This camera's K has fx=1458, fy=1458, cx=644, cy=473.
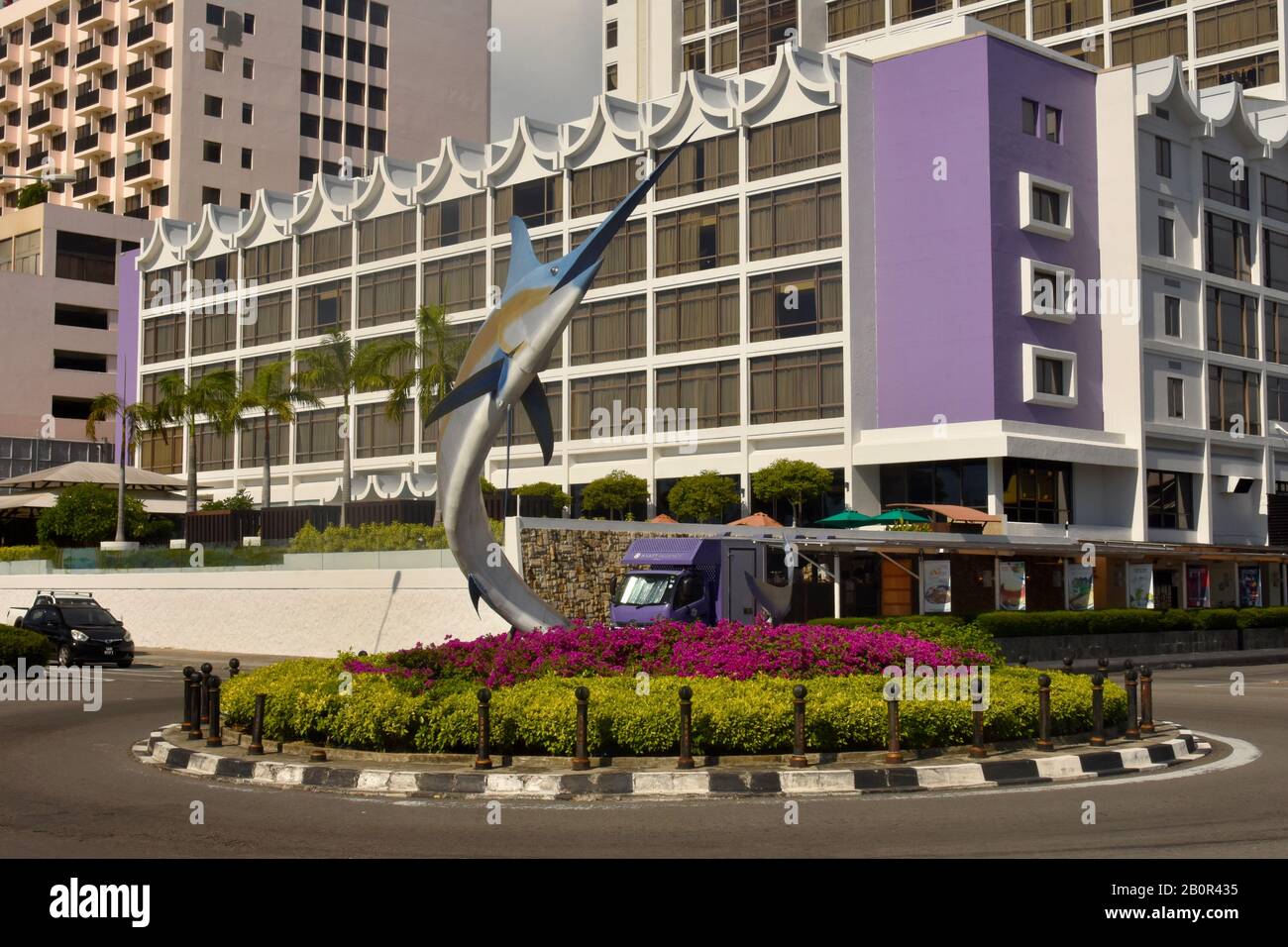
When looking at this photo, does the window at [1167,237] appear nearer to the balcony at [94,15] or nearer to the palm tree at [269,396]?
the palm tree at [269,396]

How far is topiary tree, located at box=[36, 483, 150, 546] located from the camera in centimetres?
5125

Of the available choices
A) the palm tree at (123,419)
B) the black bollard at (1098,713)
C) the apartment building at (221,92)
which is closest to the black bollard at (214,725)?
the black bollard at (1098,713)

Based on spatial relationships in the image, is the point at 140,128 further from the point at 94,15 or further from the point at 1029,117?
the point at 1029,117

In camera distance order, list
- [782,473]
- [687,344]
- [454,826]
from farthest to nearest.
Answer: [687,344] → [782,473] → [454,826]

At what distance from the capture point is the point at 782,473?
48688 mm

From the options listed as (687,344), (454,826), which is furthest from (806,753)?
(687,344)

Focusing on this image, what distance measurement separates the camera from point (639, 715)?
13.9 metres

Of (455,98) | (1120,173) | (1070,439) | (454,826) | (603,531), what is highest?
(455,98)

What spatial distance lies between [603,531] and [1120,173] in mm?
25975

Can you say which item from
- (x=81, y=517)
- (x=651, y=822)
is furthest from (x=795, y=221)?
(x=651, y=822)

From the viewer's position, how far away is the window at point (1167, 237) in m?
52.9

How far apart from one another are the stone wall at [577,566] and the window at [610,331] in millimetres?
19268
